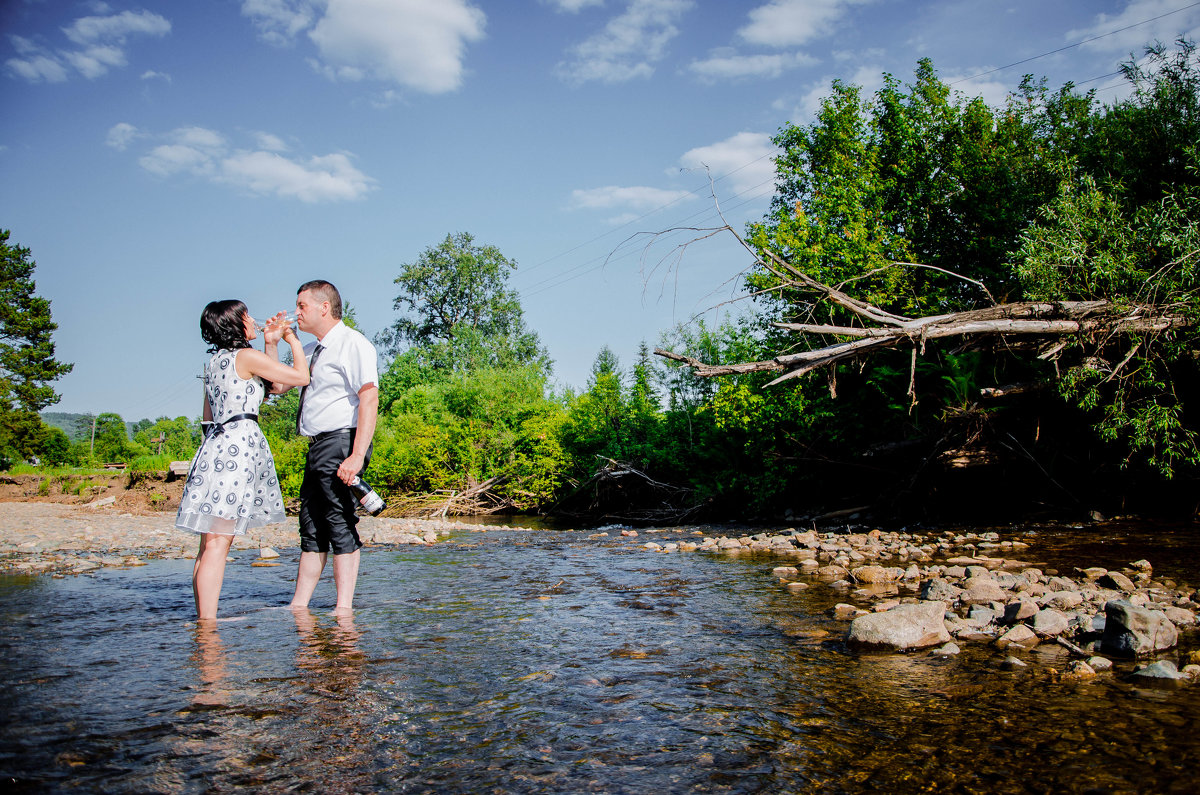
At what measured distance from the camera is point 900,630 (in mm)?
3984

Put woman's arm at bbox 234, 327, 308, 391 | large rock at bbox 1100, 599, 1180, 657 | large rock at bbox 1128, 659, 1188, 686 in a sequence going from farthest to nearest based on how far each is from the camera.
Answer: woman's arm at bbox 234, 327, 308, 391, large rock at bbox 1100, 599, 1180, 657, large rock at bbox 1128, 659, 1188, 686

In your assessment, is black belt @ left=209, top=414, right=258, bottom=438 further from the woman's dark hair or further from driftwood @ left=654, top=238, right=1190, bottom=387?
driftwood @ left=654, top=238, right=1190, bottom=387

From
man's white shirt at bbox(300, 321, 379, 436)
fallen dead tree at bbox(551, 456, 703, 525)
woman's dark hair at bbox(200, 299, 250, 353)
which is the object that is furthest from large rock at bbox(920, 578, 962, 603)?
fallen dead tree at bbox(551, 456, 703, 525)

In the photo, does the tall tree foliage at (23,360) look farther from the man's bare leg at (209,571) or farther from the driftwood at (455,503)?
the man's bare leg at (209,571)

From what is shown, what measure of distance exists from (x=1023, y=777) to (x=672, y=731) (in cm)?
123

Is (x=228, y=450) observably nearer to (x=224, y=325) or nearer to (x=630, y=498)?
(x=224, y=325)

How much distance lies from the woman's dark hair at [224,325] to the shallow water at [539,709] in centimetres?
190

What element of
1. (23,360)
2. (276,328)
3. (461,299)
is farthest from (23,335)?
(276,328)

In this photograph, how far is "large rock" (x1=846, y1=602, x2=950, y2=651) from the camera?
396cm

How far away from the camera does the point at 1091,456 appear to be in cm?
1081

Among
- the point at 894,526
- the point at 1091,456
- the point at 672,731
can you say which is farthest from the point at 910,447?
the point at 672,731

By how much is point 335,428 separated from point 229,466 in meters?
0.71

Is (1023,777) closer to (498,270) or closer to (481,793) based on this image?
(481,793)

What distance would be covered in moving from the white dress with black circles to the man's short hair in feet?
2.32
